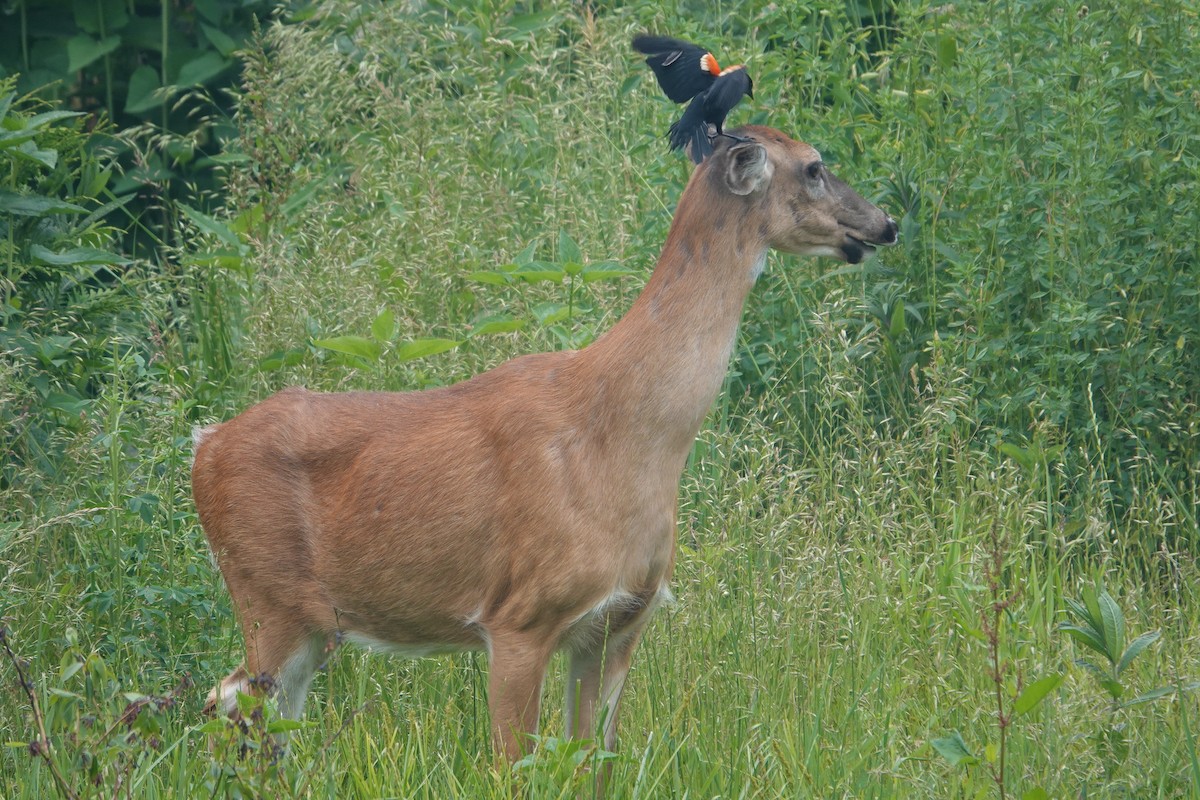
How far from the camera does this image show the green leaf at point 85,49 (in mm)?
8703

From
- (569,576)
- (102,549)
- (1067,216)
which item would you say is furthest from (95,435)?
(1067,216)

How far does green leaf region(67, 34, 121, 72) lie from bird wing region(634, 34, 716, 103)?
5.19m

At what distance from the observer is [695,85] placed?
4469 mm

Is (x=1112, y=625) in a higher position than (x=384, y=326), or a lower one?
higher

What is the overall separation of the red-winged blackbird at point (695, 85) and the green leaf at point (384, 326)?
132 centimetres

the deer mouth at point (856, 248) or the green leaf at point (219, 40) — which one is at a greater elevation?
the deer mouth at point (856, 248)

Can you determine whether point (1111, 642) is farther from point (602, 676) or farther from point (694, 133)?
point (694, 133)

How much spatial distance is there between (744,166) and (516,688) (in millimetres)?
1517

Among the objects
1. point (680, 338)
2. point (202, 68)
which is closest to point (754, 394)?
point (680, 338)

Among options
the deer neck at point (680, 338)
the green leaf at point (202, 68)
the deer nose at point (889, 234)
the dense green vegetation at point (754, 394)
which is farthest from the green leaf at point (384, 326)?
the green leaf at point (202, 68)

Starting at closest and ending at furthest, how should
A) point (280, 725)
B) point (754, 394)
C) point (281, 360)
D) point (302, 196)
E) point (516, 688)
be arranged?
point (280, 725), point (516, 688), point (281, 360), point (754, 394), point (302, 196)

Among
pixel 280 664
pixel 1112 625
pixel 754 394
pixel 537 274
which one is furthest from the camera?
pixel 754 394

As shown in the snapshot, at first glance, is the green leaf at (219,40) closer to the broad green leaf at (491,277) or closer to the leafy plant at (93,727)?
the broad green leaf at (491,277)

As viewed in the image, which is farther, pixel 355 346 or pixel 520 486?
pixel 355 346
